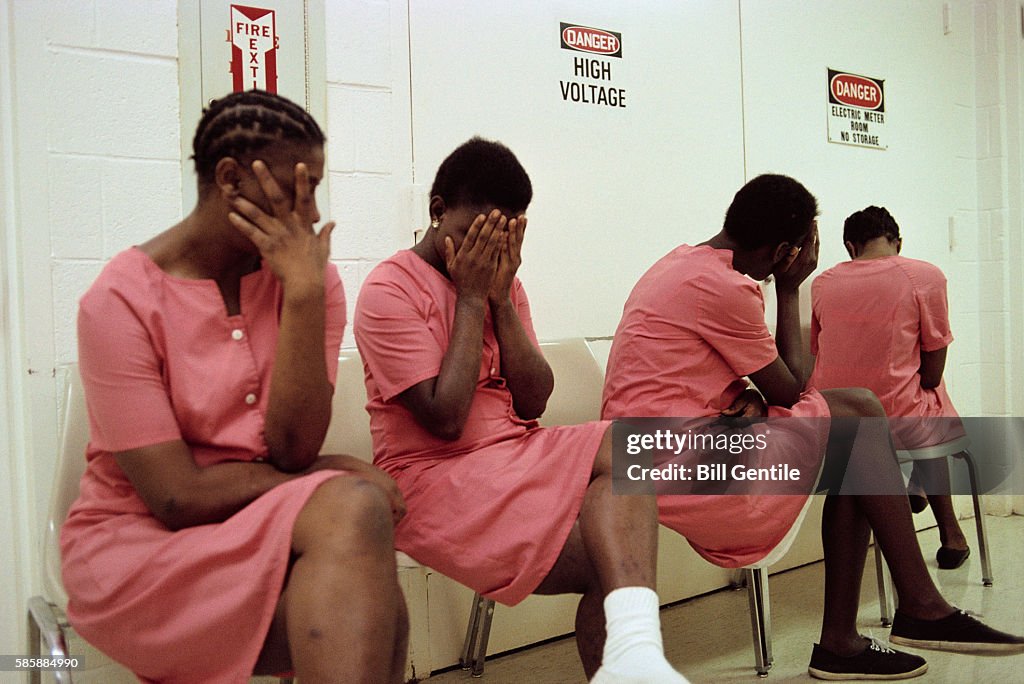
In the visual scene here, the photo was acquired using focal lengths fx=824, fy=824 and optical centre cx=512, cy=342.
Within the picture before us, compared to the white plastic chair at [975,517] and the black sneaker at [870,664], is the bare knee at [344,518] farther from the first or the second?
the white plastic chair at [975,517]

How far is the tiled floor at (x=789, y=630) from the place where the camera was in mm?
1722

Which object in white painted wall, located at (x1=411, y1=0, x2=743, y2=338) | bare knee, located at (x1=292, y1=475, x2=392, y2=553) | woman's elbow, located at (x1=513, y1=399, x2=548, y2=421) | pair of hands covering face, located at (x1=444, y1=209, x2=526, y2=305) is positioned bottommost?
bare knee, located at (x1=292, y1=475, x2=392, y2=553)

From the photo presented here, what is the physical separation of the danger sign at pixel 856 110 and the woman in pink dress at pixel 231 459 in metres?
1.93

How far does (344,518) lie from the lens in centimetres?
87

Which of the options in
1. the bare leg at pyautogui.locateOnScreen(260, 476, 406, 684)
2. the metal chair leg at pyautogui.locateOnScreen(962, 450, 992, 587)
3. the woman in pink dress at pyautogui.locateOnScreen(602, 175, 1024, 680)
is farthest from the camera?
the metal chair leg at pyautogui.locateOnScreen(962, 450, 992, 587)

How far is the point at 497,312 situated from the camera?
136 cm

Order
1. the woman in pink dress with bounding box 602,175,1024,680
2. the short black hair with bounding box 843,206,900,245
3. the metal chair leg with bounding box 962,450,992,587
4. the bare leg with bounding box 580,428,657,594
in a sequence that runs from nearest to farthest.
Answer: the bare leg with bounding box 580,428,657,594 < the woman in pink dress with bounding box 602,175,1024,680 < the metal chair leg with bounding box 962,450,992,587 < the short black hair with bounding box 843,206,900,245

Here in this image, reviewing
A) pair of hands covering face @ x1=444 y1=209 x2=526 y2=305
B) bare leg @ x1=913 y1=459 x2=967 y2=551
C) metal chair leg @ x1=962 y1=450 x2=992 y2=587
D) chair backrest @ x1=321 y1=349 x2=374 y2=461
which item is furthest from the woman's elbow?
metal chair leg @ x1=962 y1=450 x2=992 y2=587

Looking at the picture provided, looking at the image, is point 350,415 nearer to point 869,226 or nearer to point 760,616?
point 760,616

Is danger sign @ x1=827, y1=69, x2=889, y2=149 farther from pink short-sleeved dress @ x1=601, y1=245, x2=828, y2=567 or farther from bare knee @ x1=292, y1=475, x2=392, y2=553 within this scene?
bare knee @ x1=292, y1=475, x2=392, y2=553

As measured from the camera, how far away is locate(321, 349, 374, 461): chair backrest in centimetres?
154

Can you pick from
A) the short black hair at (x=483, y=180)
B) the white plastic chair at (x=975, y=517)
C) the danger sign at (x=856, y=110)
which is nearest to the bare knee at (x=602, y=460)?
the short black hair at (x=483, y=180)

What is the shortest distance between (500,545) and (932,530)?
4.44 feet

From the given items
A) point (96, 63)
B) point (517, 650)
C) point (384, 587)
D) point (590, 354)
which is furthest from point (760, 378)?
point (96, 63)
